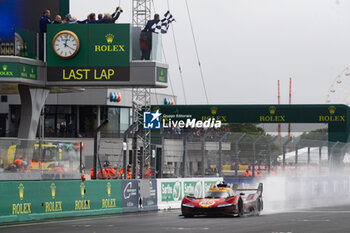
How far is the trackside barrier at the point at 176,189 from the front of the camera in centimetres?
2928

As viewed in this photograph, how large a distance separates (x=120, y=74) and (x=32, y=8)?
5936 millimetres

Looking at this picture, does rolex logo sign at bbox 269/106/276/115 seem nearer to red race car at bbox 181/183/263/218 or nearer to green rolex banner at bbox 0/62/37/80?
green rolex banner at bbox 0/62/37/80

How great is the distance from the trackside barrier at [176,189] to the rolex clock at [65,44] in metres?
7.21

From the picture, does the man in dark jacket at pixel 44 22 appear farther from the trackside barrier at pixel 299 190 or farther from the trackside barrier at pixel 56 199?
the trackside barrier at pixel 299 190

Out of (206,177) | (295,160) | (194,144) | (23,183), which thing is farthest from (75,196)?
(295,160)

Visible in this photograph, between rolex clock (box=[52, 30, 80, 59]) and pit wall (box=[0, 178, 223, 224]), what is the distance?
7273 millimetres

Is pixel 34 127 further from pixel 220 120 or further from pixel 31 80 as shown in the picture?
pixel 220 120

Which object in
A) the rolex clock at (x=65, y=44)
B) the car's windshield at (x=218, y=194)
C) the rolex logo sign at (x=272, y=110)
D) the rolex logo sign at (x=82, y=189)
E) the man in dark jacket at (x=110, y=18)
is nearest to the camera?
the car's windshield at (x=218, y=194)

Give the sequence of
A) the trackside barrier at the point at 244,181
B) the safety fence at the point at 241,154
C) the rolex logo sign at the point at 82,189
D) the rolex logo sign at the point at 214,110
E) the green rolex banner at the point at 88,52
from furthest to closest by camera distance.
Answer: the rolex logo sign at the point at 214,110, the trackside barrier at the point at 244,181, the green rolex banner at the point at 88,52, the safety fence at the point at 241,154, the rolex logo sign at the point at 82,189

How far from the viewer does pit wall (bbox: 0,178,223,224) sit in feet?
67.5

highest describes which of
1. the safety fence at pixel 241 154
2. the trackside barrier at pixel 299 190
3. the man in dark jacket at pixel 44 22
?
the man in dark jacket at pixel 44 22

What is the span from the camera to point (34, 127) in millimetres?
33969

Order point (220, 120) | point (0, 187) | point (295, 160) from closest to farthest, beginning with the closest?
point (0, 187), point (295, 160), point (220, 120)

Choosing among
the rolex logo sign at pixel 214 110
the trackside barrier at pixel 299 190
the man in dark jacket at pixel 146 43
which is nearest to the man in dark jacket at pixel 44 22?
the man in dark jacket at pixel 146 43
